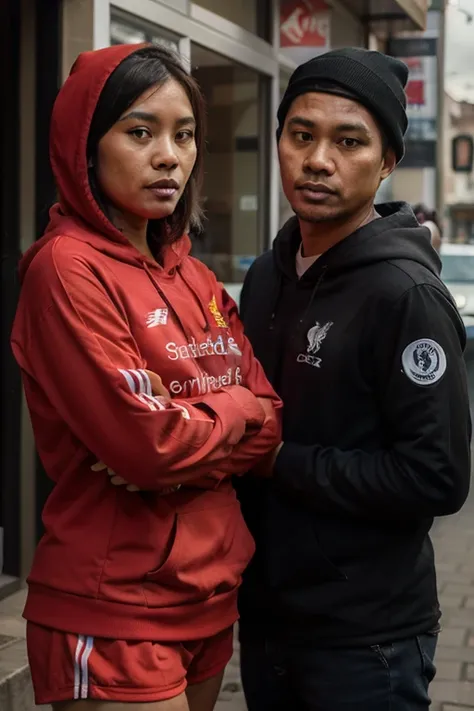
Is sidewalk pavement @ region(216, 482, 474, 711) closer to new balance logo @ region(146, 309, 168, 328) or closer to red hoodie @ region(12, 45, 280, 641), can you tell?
red hoodie @ region(12, 45, 280, 641)

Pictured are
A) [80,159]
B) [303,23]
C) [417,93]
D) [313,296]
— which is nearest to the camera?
[80,159]

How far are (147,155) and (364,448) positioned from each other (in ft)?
2.39

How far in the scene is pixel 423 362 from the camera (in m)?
2.15

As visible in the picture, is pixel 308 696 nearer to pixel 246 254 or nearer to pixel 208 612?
pixel 208 612

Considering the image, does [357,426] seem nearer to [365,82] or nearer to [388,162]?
[388,162]

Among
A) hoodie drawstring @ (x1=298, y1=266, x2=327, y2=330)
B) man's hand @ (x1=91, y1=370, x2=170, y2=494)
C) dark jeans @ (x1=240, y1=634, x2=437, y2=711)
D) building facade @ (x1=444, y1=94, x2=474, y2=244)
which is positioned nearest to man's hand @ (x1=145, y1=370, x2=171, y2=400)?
man's hand @ (x1=91, y1=370, x2=170, y2=494)

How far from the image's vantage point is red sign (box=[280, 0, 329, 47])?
8031mm

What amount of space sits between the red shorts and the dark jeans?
1.05 feet

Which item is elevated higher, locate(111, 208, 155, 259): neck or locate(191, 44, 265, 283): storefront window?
locate(191, 44, 265, 283): storefront window

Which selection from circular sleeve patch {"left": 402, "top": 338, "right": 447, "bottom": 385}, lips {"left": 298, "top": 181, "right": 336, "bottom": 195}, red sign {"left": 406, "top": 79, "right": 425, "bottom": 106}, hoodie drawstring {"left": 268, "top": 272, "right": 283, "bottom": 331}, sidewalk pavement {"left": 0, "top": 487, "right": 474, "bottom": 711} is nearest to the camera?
circular sleeve patch {"left": 402, "top": 338, "right": 447, "bottom": 385}

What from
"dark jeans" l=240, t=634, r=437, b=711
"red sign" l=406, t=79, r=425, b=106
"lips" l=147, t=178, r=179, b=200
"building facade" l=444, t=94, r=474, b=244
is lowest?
"dark jeans" l=240, t=634, r=437, b=711

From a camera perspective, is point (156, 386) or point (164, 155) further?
point (164, 155)

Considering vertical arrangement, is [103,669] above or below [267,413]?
below

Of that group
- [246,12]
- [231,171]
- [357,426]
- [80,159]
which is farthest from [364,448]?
[246,12]
